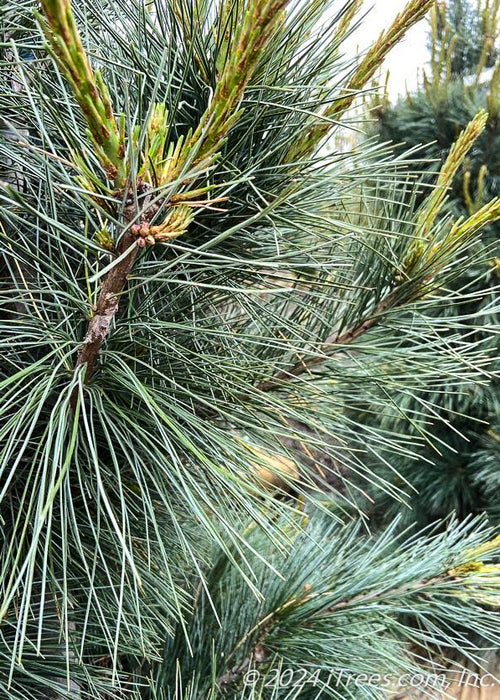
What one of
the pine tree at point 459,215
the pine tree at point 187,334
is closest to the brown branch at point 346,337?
the pine tree at point 187,334

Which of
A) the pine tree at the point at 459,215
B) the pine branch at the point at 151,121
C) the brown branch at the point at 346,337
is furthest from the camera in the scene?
the pine tree at the point at 459,215

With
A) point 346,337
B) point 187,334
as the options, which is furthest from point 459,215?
point 187,334

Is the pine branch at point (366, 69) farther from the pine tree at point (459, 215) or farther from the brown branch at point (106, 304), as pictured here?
the pine tree at point (459, 215)

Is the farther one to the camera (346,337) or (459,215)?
(459,215)

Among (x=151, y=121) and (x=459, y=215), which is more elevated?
(x=151, y=121)

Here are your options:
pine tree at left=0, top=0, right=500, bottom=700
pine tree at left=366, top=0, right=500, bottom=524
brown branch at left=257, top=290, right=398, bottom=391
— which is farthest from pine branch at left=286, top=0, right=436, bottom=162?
pine tree at left=366, top=0, right=500, bottom=524

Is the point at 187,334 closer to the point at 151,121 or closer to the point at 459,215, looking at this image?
the point at 151,121
